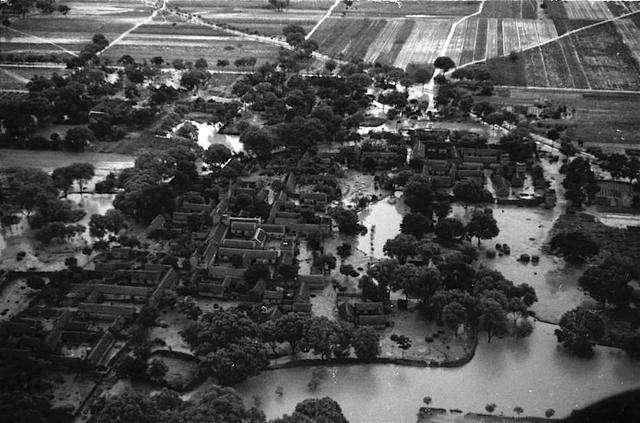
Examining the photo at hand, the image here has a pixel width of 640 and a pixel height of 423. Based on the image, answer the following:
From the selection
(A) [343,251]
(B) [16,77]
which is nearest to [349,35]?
(B) [16,77]

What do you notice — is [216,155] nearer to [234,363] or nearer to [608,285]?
[234,363]

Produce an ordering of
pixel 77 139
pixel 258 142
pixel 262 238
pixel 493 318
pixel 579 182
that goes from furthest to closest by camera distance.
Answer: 1. pixel 77 139
2. pixel 258 142
3. pixel 579 182
4. pixel 262 238
5. pixel 493 318

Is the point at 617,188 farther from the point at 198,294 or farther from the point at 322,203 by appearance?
the point at 198,294

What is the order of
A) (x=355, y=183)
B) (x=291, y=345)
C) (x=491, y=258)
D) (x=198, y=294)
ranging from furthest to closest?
1. (x=355, y=183)
2. (x=491, y=258)
3. (x=198, y=294)
4. (x=291, y=345)

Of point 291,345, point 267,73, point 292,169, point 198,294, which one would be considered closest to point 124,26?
point 267,73

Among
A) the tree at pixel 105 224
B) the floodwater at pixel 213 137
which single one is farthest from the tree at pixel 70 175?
the floodwater at pixel 213 137

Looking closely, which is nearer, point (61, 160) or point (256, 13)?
point (61, 160)
